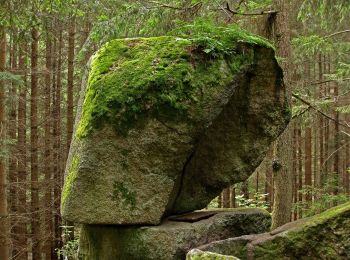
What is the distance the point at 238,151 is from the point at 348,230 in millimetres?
1757

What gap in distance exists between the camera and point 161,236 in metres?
4.70

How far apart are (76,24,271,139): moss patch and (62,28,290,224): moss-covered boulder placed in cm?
1

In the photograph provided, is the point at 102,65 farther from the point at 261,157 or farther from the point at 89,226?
the point at 261,157

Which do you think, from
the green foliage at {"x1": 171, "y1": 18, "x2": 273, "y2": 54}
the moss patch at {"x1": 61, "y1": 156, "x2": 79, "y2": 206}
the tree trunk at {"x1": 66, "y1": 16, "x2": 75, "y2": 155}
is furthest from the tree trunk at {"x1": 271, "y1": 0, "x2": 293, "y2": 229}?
the tree trunk at {"x1": 66, "y1": 16, "x2": 75, "y2": 155}

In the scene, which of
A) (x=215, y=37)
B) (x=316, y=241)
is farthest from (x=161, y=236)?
(x=215, y=37)

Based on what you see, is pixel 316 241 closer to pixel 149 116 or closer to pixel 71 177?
pixel 149 116

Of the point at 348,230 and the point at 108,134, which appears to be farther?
the point at 108,134

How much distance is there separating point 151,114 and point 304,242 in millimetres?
2060

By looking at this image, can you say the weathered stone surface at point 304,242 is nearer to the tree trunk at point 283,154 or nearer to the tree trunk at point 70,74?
the tree trunk at point 283,154

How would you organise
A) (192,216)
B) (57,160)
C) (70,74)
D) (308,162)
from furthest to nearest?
1. (308,162)
2. (57,160)
3. (70,74)
4. (192,216)

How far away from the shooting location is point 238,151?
5.63m

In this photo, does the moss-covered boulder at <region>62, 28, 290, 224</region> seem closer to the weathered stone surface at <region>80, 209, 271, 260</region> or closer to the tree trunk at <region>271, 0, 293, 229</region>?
the weathered stone surface at <region>80, 209, 271, 260</region>

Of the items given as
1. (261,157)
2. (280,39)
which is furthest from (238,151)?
(280,39)

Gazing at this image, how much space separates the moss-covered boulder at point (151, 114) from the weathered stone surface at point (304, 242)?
3.14ft
